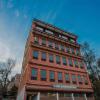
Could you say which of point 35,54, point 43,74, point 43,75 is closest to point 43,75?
point 43,75

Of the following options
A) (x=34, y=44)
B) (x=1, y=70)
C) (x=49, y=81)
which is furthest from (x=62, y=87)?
(x=1, y=70)

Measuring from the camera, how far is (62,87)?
17734mm

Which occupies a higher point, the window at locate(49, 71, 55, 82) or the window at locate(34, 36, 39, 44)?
the window at locate(34, 36, 39, 44)

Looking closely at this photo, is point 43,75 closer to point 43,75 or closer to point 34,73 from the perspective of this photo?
point 43,75

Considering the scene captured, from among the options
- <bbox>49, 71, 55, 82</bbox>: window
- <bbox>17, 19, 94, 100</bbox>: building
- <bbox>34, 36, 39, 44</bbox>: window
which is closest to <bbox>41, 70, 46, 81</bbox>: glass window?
<bbox>17, 19, 94, 100</bbox>: building

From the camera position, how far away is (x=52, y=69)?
18953 millimetres

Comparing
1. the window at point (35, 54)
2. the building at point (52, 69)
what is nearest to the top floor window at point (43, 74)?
the building at point (52, 69)

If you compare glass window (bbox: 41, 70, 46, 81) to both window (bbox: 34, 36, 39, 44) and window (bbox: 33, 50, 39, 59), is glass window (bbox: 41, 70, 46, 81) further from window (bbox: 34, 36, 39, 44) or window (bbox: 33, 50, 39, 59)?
window (bbox: 34, 36, 39, 44)

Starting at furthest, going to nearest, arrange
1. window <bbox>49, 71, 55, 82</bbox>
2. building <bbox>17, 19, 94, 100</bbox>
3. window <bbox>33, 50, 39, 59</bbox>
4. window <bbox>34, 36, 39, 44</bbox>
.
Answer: window <bbox>34, 36, 39, 44</bbox>
window <bbox>33, 50, 39, 59</bbox>
window <bbox>49, 71, 55, 82</bbox>
building <bbox>17, 19, 94, 100</bbox>

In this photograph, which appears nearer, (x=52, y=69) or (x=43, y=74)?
(x=43, y=74)

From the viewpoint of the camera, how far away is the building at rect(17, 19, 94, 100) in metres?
16.4

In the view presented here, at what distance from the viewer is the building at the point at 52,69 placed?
644 inches

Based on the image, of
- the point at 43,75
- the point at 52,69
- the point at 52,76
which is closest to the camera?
the point at 43,75

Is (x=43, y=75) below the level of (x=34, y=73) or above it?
below
